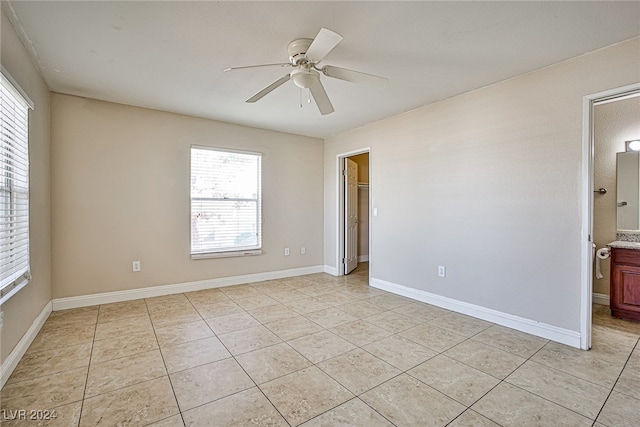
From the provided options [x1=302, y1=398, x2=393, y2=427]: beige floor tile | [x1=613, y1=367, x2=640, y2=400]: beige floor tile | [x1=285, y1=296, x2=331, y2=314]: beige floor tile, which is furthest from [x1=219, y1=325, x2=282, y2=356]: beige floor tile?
[x1=613, y1=367, x2=640, y2=400]: beige floor tile

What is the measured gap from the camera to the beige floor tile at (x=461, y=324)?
2742 millimetres

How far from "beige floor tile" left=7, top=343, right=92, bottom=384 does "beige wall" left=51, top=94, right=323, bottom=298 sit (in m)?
1.26

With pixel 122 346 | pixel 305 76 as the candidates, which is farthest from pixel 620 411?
pixel 122 346

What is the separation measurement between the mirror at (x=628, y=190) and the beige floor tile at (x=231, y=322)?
418 centimetres

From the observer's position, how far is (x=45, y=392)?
5.97 ft

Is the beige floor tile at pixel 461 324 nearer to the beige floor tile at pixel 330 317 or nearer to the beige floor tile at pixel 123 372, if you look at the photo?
the beige floor tile at pixel 330 317

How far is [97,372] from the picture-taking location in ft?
6.72

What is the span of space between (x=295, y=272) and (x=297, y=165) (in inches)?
71.4

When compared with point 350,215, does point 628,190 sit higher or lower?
higher

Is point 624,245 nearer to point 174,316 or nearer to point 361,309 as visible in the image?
point 361,309

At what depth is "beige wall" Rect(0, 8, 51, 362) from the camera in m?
2.01

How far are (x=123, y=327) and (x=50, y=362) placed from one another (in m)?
0.66

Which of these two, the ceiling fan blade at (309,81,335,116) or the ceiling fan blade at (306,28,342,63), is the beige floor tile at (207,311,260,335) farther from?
the ceiling fan blade at (306,28,342,63)

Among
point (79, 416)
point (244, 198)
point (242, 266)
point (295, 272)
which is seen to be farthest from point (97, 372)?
point (295, 272)
